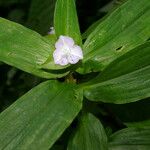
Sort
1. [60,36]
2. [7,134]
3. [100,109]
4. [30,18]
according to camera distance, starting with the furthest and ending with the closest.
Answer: [30,18], [100,109], [60,36], [7,134]

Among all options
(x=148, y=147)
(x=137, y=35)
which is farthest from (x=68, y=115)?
(x=148, y=147)

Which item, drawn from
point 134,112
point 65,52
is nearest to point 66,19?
point 65,52

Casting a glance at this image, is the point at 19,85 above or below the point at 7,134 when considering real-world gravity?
above

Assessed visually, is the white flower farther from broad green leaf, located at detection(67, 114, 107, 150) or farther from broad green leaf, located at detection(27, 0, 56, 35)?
broad green leaf, located at detection(27, 0, 56, 35)

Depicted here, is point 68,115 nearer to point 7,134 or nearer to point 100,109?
point 7,134

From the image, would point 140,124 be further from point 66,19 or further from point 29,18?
point 29,18

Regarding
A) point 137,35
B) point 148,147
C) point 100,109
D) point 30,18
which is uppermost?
point 30,18

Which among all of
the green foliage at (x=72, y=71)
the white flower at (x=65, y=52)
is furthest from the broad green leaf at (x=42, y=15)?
the white flower at (x=65, y=52)
